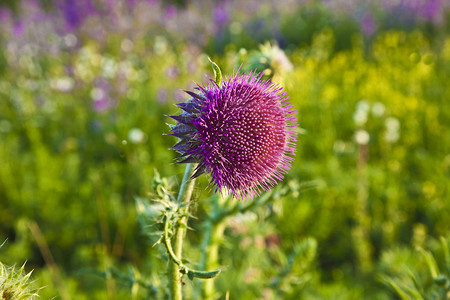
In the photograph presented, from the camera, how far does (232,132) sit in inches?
50.3

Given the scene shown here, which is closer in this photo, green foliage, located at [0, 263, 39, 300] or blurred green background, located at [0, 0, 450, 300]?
green foliage, located at [0, 263, 39, 300]

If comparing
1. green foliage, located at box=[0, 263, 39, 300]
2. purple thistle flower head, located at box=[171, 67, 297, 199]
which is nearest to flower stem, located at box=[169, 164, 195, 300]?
purple thistle flower head, located at box=[171, 67, 297, 199]

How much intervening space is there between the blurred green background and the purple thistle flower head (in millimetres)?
91

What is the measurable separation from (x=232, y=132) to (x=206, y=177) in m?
0.17

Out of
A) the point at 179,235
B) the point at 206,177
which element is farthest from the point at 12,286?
the point at 206,177

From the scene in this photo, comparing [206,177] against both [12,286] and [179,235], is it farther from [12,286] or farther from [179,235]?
[12,286]

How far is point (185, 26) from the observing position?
26.9ft

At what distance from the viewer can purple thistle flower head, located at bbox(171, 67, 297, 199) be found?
124 centimetres

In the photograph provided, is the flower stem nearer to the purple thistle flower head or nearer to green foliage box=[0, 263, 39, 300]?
the purple thistle flower head

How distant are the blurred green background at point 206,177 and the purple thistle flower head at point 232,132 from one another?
91 millimetres

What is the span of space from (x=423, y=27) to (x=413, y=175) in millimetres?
5346

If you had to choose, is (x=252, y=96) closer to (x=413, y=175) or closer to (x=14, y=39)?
(x=413, y=175)

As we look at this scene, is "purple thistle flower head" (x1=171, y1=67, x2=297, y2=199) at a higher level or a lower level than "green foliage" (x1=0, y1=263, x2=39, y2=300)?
higher

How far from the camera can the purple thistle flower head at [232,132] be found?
4.08ft
